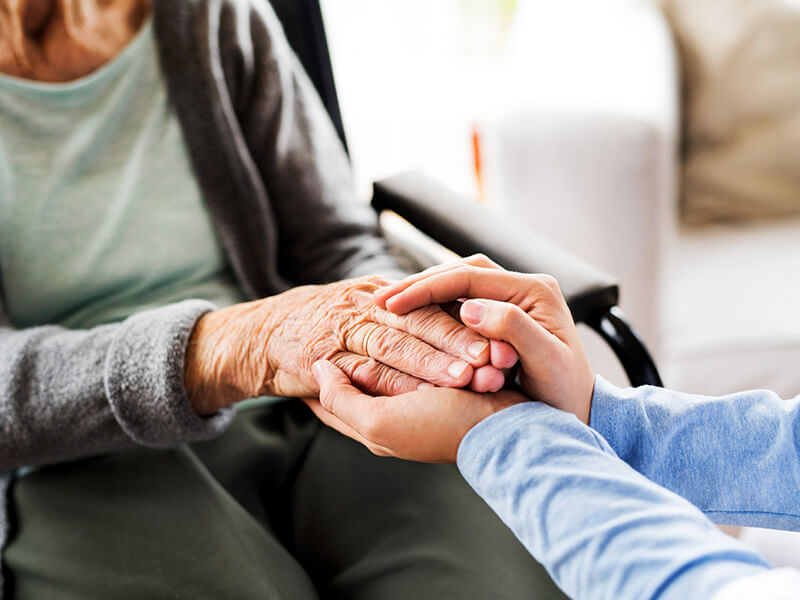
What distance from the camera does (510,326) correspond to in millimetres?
508

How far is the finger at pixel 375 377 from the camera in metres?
0.57

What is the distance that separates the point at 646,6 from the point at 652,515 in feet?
3.72

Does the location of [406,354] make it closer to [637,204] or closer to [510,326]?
[510,326]

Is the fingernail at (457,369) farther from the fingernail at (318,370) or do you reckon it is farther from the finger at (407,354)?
the fingernail at (318,370)

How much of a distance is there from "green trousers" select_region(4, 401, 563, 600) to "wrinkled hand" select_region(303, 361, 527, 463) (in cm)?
13

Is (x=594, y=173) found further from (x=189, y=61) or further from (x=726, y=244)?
(x=189, y=61)

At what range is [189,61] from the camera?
83cm

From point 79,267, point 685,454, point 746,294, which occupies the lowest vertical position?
point 746,294

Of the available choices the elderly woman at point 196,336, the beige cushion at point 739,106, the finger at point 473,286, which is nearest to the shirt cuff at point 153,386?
the elderly woman at point 196,336

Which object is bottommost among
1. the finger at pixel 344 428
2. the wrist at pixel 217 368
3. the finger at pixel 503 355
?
the finger at pixel 344 428

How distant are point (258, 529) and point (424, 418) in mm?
225

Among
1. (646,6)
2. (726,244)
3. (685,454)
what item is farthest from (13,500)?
(646,6)

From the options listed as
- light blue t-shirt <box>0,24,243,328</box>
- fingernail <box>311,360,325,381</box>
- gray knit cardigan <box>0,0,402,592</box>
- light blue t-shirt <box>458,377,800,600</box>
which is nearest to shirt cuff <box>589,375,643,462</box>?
light blue t-shirt <box>458,377,800,600</box>

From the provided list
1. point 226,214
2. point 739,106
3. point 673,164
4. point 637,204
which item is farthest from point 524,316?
point 739,106
